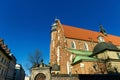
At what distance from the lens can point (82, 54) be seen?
2798 centimetres

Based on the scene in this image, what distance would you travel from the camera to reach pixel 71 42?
102 feet

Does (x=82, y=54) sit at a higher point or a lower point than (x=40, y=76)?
higher

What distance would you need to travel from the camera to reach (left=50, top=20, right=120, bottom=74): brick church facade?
75.7 feet

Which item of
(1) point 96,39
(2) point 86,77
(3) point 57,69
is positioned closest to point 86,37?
(1) point 96,39

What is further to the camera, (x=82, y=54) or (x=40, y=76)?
(x=82, y=54)

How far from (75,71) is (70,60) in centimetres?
264

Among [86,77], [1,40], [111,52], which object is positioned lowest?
[86,77]

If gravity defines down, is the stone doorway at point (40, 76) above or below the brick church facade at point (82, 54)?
below

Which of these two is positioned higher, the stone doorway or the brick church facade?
the brick church facade

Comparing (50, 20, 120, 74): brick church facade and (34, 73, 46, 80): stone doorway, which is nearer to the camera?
(34, 73, 46, 80): stone doorway

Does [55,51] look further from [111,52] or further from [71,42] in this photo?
[111,52]

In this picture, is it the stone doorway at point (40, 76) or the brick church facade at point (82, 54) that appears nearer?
the stone doorway at point (40, 76)

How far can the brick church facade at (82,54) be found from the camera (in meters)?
23.1

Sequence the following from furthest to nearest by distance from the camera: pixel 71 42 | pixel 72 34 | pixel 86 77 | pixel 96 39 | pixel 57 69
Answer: pixel 96 39, pixel 72 34, pixel 71 42, pixel 57 69, pixel 86 77
